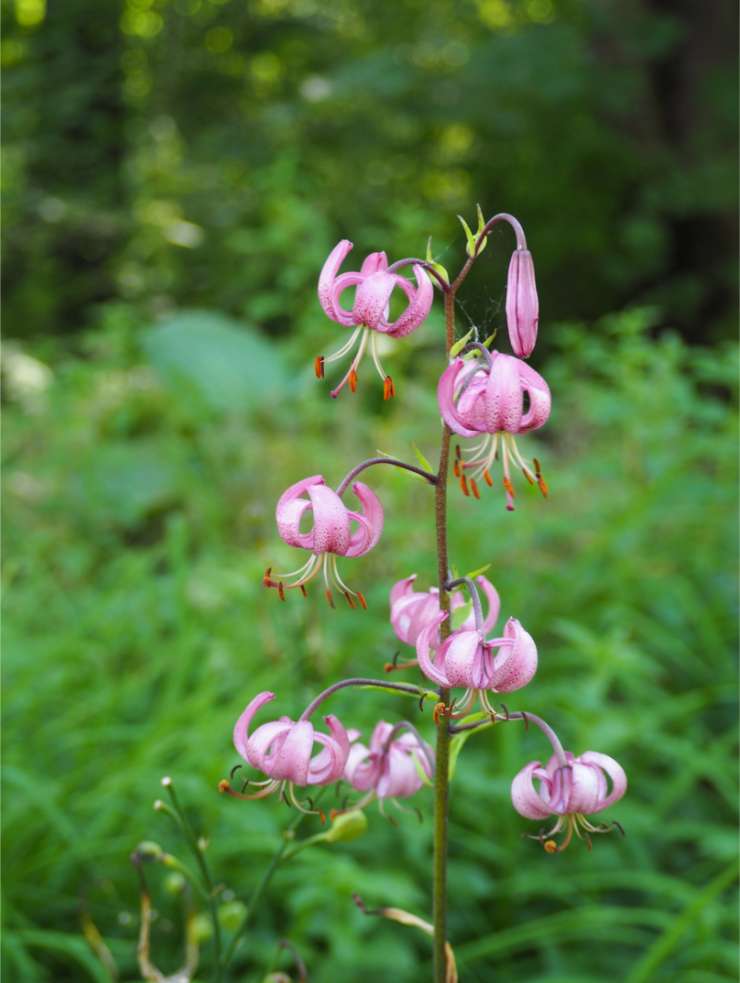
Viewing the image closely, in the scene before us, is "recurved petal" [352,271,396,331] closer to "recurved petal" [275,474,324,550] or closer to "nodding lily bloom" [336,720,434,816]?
"recurved petal" [275,474,324,550]

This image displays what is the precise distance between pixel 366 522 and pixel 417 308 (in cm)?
17

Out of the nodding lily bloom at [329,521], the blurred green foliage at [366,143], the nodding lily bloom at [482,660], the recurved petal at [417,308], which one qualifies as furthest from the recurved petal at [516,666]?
the blurred green foliage at [366,143]

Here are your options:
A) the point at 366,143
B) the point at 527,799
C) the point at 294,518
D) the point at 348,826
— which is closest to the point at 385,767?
the point at 348,826

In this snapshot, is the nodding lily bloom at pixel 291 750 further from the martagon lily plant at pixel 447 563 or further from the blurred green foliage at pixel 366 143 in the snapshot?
the blurred green foliage at pixel 366 143

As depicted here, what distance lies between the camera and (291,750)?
607 mm

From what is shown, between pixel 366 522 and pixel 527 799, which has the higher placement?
pixel 366 522

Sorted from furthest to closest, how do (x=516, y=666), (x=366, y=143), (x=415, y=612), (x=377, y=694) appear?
(x=366, y=143) → (x=377, y=694) → (x=415, y=612) → (x=516, y=666)

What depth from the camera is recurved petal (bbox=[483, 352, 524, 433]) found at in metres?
0.56

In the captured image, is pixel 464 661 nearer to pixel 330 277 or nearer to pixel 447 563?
pixel 447 563

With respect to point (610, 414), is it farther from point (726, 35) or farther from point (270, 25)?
point (270, 25)

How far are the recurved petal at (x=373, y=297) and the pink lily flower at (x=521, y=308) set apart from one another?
89 millimetres

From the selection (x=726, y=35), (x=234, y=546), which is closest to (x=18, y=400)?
(x=234, y=546)

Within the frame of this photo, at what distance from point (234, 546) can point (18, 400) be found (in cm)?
205

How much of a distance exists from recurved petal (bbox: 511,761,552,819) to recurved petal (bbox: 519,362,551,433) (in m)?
0.26
